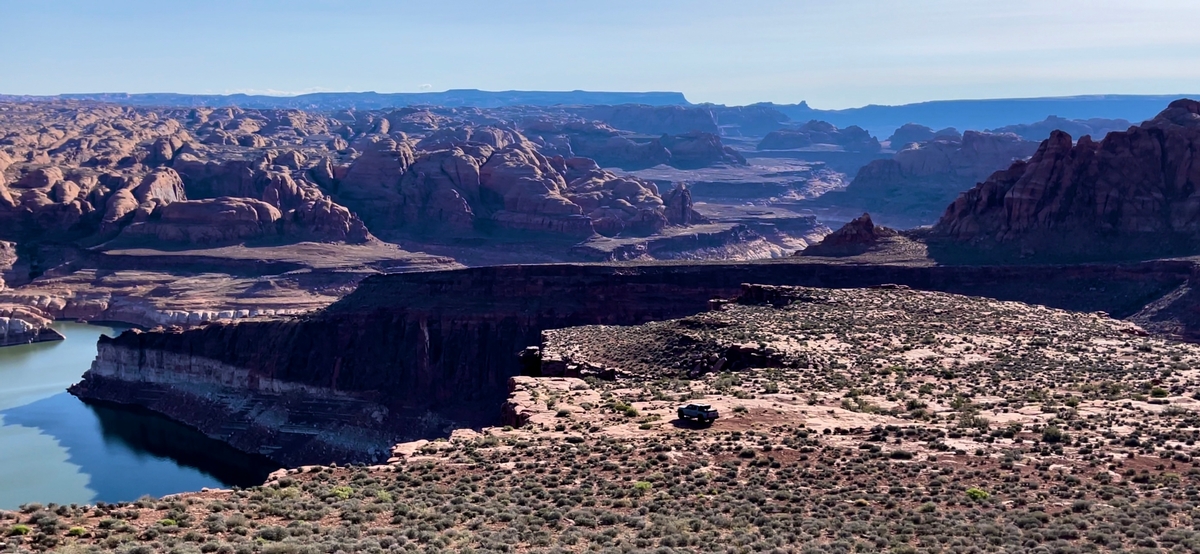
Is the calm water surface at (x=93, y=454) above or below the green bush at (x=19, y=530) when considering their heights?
below

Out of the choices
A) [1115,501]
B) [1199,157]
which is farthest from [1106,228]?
[1115,501]

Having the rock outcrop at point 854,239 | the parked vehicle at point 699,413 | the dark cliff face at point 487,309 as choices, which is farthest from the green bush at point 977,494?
the rock outcrop at point 854,239

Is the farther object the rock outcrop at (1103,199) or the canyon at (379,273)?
the rock outcrop at (1103,199)

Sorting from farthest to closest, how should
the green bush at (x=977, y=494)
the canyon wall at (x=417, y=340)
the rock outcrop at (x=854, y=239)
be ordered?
the rock outcrop at (x=854, y=239)
the canyon wall at (x=417, y=340)
the green bush at (x=977, y=494)

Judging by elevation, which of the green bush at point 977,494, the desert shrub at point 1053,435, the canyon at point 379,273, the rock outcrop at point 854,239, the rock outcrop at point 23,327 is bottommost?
the rock outcrop at point 23,327

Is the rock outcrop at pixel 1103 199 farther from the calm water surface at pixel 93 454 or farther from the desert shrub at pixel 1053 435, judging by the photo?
the desert shrub at pixel 1053 435

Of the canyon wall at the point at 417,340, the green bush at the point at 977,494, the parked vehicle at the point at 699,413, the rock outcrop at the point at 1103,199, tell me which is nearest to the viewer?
the green bush at the point at 977,494

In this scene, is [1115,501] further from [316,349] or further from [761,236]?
[761,236]
